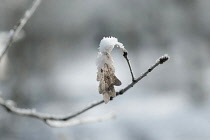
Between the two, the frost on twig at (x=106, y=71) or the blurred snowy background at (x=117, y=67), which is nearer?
the frost on twig at (x=106, y=71)

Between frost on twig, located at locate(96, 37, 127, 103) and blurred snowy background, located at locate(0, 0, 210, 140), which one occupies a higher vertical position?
blurred snowy background, located at locate(0, 0, 210, 140)

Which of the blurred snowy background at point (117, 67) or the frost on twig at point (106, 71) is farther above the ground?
the blurred snowy background at point (117, 67)

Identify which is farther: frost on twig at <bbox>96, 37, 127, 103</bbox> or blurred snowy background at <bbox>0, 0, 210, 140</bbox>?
blurred snowy background at <bbox>0, 0, 210, 140</bbox>

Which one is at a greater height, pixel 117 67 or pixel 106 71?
pixel 117 67

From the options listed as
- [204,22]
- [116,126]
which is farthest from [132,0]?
[116,126]

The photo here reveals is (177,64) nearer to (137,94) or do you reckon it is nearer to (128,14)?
(137,94)
